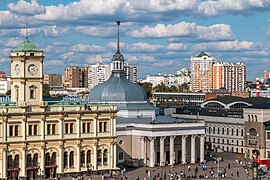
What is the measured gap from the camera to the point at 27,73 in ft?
296

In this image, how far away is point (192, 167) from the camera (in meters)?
104

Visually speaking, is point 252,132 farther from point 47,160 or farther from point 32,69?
point 32,69

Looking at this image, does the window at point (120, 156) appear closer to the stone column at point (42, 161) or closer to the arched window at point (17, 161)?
the stone column at point (42, 161)

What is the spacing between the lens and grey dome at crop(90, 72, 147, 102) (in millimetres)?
109375

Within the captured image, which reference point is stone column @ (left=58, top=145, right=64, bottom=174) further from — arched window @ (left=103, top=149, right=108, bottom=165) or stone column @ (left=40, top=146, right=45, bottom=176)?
arched window @ (left=103, top=149, right=108, bottom=165)

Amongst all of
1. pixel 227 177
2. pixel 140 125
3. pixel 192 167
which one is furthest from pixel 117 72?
pixel 227 177

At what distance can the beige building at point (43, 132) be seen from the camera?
86562 millimetres

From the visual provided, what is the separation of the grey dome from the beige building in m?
14.1

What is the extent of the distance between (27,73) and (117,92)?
23037mm

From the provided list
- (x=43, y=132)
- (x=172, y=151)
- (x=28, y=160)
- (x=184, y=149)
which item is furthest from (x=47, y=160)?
(x=184, y=149)

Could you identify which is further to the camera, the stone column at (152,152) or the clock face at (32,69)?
the stone column at (152,152)

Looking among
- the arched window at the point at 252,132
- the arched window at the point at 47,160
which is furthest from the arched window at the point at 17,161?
the arched window at the point at 252,132

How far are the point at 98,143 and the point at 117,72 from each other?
21767mm

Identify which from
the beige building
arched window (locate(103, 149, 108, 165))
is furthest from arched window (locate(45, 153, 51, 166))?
arched window (locate(103, 149, 108, 165))
